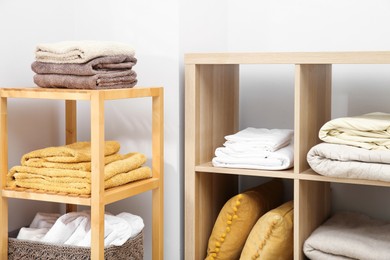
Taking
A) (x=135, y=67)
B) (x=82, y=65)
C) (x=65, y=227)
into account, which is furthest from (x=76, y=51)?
(x=65, y=227)

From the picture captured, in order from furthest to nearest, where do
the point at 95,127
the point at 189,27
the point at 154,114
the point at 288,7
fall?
1. the point at 288,7
2. the point at 189,27
3. the point at 154,114
4. the point at 95,127

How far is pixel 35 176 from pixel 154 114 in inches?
16.8

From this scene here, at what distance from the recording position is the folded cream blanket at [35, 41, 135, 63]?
79.3 inches

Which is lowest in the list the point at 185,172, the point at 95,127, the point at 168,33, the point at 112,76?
the point at 185,172

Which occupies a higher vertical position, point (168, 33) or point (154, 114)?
point (168, 33)

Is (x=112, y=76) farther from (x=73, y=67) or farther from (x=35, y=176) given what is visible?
(x=35, y=176)

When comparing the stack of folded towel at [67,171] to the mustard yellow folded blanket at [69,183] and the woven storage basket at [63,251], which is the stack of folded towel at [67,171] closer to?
the mustard yellow folded blanket at [69,183]

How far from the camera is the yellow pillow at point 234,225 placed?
2244 millimetres

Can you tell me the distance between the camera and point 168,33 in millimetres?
2344

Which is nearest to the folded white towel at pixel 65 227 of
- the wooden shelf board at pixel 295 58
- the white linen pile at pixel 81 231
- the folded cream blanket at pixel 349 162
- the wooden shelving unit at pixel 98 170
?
the white linen pile at pixel 81 231

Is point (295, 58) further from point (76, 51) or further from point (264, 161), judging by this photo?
point (76, 51)

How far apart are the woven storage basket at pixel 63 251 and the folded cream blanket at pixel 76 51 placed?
55 cm

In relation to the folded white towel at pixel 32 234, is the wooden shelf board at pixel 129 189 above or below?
above

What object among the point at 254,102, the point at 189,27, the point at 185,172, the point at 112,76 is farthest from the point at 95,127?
the point at 254,102
